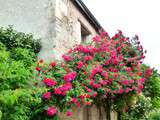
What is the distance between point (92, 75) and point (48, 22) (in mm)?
2189

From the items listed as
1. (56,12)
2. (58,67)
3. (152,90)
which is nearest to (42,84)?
(58,67)

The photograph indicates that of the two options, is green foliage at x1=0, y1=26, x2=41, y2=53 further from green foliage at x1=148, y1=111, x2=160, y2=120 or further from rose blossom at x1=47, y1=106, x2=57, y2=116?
green foliage at x1=148, y1=111, x2=160, y2=120

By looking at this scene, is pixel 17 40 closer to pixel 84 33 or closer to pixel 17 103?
pixel 17 103

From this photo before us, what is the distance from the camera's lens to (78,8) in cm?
1112

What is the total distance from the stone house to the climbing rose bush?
0.51 meters

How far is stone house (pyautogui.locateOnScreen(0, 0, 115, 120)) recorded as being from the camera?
8.88 meters

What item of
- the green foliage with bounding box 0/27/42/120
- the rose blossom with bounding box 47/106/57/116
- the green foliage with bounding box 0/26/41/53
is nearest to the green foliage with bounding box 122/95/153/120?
the green foliage with bounding box 0/26/41/53

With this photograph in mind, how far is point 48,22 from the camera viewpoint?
904 cm

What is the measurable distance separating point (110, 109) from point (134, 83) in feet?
5.09

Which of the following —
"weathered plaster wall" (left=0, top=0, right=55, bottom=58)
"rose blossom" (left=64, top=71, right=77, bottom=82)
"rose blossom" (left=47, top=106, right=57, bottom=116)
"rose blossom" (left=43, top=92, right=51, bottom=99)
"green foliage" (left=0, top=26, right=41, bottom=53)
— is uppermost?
"weathered plaster wall" (left=0, top=0, right=55, bottom=58)

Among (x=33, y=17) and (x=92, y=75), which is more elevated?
(x=33, y=17)

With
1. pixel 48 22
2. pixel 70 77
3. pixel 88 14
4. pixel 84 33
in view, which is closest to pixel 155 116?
pixel 84 33

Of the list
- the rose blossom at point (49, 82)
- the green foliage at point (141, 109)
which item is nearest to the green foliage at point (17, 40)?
the rose blossom at point (49, 82)

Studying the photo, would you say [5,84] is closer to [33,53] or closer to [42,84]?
[42,84]
